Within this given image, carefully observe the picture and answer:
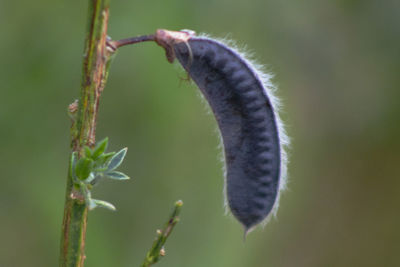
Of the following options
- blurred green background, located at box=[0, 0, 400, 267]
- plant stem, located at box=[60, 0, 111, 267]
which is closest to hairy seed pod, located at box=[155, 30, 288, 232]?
plant stem, located at box=[60, 0, 111, 267]

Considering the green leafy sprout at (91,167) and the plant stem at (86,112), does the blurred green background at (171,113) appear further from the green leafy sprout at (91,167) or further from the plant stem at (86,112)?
the green leafy sprout at (91,167)

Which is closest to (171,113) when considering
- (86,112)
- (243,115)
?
(243,115)

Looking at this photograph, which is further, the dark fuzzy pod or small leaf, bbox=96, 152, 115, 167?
the dark fuzzy pod

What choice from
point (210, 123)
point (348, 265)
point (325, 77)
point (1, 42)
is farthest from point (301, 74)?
point (1, 42)

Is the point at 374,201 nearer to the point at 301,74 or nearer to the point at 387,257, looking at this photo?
the point at 387,257

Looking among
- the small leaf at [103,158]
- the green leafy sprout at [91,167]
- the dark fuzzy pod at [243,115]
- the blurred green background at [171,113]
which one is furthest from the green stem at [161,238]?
the blurred green background at [171,113]

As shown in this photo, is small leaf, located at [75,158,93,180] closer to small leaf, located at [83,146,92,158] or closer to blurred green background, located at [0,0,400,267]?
small leaf, located at [83,146,92,158]
